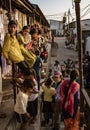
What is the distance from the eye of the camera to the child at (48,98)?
27.7ft

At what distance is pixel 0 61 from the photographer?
290 inches

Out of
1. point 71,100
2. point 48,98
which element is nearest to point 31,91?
point 71,100

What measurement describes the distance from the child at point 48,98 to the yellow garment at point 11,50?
4.84 feet

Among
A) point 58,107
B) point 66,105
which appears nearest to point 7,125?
point 66,105

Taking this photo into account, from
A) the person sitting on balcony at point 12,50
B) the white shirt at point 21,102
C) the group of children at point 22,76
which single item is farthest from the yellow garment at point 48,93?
the white shirt at point 21,102

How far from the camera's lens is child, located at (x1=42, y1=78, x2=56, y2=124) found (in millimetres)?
8453

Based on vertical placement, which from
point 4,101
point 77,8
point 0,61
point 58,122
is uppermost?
point 77,8

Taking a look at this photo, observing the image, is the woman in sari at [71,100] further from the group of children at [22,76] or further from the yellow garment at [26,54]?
the yellow garment at [26,54]

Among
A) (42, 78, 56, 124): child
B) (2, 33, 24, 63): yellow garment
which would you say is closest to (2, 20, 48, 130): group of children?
(2, 33, 24, 63): yellow garment

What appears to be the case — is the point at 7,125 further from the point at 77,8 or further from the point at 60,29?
the point at 60,29

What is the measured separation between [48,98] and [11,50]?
→ 2.21 meters

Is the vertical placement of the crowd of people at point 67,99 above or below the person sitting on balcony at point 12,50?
below

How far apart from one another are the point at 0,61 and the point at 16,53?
23.3 inches

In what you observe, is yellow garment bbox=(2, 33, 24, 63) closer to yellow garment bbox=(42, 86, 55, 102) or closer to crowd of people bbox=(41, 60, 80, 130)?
crowd of people bbox=(41, 60, 80, 130)
